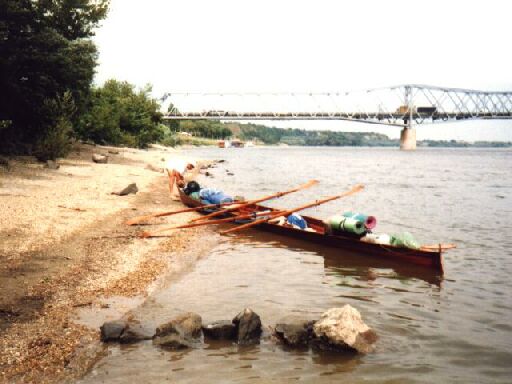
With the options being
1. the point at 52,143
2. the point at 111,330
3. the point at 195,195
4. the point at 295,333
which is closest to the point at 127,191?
the point at 195,195

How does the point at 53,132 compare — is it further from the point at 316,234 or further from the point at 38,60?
the point at 316,234

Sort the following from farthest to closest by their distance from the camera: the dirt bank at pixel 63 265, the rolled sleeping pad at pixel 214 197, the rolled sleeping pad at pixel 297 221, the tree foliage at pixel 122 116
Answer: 1. the tree foliage at pixel 122 116
2. the rolled sleeping pad at pixel 214 197
3. the rolled sleeping pad at pixel 297 221
4. the dirt bank at pixel 63 265

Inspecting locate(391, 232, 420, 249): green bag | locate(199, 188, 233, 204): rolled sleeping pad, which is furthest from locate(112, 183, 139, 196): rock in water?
locate(391, 232, 420, 249): green bag

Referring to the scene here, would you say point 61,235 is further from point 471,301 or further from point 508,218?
point 508,218

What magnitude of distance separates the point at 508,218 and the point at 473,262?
1027cm

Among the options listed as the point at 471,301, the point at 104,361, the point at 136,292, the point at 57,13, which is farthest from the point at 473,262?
the point at 57,13

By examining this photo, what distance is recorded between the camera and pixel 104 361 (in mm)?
5988

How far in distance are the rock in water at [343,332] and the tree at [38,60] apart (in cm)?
1841

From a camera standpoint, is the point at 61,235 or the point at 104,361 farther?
the point at 61,235

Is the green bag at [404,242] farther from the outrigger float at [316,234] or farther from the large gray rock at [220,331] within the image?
the large gray rock at [220,331]

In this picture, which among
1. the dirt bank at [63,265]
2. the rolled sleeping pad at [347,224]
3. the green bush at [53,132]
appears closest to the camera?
the dirt bank at [63,265]

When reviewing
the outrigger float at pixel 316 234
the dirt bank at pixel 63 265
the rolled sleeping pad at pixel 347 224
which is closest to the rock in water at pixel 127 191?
the dirt bank at pixel 63 265

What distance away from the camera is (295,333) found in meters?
6.73

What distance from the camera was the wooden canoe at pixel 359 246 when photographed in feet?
37.2
